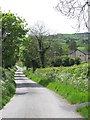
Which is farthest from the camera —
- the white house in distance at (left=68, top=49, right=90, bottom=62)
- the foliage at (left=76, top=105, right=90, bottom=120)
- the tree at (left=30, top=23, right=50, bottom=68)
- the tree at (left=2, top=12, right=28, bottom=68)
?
the white house in distance at (left=68, top=49, right=90, bottom=62)

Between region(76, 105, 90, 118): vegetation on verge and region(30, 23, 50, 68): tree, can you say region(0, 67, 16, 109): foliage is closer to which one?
region(76, 105, 90, 118): vegetation on verge

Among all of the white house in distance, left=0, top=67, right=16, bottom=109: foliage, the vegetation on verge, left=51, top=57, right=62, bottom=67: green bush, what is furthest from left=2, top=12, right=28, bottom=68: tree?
the white house in distance

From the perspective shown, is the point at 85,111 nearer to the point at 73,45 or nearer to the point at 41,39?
the point at 41,39

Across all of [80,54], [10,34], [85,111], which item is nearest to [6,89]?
[85,111]

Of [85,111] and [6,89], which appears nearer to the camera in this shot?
[85,111]

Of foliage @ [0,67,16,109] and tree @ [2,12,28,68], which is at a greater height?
tree @ [2,12,28,68]

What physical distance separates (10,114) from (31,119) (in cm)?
187

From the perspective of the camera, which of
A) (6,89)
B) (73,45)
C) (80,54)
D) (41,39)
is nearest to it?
(6,89)

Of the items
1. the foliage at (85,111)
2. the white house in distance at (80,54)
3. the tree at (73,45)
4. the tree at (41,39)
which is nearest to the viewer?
the foliage at (85,111)

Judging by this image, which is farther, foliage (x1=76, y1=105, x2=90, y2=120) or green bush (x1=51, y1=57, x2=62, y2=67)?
green bush (x1=51, y1=57, x2=62, y2=67)

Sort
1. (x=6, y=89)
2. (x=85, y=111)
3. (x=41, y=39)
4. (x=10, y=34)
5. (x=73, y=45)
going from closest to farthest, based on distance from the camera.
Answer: (x=85, y=111) < (x=6, y=89) < (x=10, y=34) < (x=41, y=39) < (x=73, y=45)

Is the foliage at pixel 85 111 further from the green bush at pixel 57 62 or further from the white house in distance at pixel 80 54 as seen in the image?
the white house in distance at pixel 80 54

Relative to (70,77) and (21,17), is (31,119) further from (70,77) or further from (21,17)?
(21,17)

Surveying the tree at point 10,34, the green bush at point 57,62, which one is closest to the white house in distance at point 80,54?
the green bush at point 57,62
